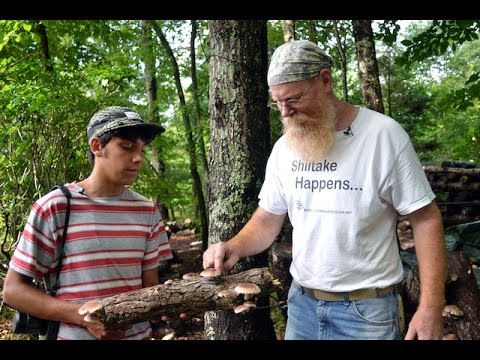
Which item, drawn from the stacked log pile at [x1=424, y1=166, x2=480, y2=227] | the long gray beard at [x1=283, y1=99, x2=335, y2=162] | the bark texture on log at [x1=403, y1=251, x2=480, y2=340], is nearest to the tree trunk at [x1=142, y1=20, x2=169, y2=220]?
the stacked log pile at [x1=424, y1=166, x2=480, y2=227]

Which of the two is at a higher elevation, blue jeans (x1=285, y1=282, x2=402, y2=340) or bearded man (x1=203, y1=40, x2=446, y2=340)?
bearded man (x1=203, y1=40, x2=446, y2=340)

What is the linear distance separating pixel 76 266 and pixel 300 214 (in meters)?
1.17

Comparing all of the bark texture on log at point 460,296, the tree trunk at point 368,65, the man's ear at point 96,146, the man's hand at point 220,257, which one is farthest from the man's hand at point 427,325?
the tree trunk at point 368,65

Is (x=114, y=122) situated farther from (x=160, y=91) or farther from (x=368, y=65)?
(x=160, y=91)

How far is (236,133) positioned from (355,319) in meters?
1.93

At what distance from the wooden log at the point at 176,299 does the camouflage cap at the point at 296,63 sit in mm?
1183

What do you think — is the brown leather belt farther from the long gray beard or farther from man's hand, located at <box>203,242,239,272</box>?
the long gray beard

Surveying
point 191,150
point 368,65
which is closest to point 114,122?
point 368,65

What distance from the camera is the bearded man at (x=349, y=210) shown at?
7.38 ft

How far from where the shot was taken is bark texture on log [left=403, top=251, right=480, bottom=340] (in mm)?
4248

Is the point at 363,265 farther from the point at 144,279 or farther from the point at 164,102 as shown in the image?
the point at 164,102

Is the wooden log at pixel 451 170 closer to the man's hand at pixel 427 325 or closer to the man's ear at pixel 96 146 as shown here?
the man's hand at pixel 427 325

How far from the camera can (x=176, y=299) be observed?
2656 millimetres

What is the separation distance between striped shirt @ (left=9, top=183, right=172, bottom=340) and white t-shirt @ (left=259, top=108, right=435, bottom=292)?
0.89 meters
